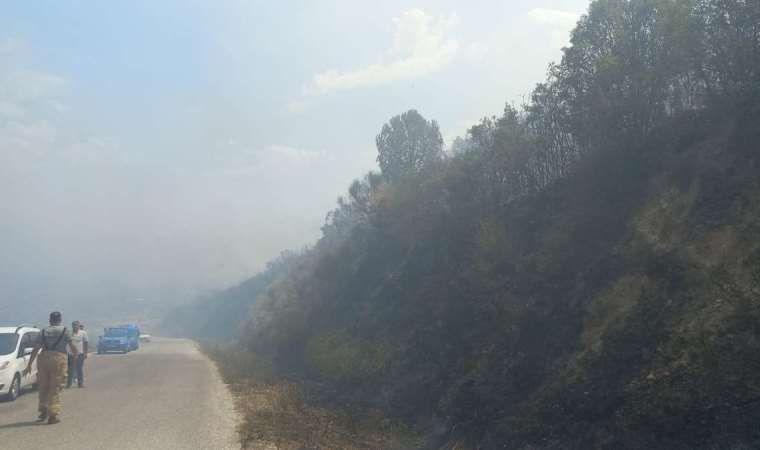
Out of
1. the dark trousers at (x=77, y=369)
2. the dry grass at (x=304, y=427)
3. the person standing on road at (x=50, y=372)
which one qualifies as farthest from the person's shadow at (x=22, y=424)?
the dark trousers at (x=77, y=369)

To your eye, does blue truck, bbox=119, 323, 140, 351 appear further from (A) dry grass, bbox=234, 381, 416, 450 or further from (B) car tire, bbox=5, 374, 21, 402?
(A) dry grass, bbox=234, 381, 416, 450

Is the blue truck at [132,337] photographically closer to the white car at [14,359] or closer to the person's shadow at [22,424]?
the white car at [14,359]

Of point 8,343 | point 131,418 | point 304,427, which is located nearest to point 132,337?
point 8,343

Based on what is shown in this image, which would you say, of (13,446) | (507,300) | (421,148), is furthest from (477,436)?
(421,148)

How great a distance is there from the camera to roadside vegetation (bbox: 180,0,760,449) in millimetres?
9711

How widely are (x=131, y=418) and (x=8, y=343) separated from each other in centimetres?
575

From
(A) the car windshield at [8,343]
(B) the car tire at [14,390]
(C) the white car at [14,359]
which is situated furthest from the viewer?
(A) the car windshield at [8,343]

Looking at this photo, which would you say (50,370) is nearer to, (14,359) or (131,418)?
(131,418)

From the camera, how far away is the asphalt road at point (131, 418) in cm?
966

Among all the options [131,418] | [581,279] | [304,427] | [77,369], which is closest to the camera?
[131,418]

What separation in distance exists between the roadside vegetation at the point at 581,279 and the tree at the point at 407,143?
29.9 ft

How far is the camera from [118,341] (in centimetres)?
3959

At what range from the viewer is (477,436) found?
38.6ft

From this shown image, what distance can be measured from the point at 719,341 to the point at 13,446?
37.2 ft
